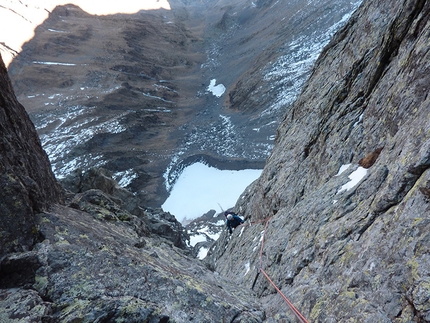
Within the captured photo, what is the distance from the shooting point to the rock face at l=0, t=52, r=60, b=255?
5.54 metres

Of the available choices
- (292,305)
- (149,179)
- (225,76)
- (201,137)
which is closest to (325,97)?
(292,305)

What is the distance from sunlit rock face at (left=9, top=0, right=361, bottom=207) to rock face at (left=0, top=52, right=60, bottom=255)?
36.2m

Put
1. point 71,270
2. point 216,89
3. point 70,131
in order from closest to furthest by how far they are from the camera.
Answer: point 71,270 < point 70,131 < point 216,89

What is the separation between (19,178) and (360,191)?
6.78m

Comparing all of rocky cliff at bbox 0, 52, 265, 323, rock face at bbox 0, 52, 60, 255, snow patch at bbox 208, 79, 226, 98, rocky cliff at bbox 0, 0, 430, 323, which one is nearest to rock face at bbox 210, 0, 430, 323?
rocky cliff at bbox 0, 0, 430, 323

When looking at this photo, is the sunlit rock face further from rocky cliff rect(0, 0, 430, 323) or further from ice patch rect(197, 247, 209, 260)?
rocky cliff rect(0, 0, 430, 323)

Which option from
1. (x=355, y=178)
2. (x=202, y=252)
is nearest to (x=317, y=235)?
(x=355, y=178)

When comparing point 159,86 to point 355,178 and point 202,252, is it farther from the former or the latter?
point 355,178

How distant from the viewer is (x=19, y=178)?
20.1 ft

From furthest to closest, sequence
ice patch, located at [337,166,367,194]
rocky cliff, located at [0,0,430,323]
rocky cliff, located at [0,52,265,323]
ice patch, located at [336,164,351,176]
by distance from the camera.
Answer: ice patch, located at [336,164,351,176]
ice patch, located at [337,166,367,194]
rocky cliff, located at [0,52,265,323]
rocky cliff, located at [0,0,430,323]

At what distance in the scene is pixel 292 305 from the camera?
5668mm

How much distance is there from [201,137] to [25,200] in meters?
51.1

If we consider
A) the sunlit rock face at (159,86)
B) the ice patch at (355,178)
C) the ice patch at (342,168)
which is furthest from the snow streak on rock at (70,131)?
the ice patch at (355,178)

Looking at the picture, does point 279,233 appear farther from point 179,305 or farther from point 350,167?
point 179,305
